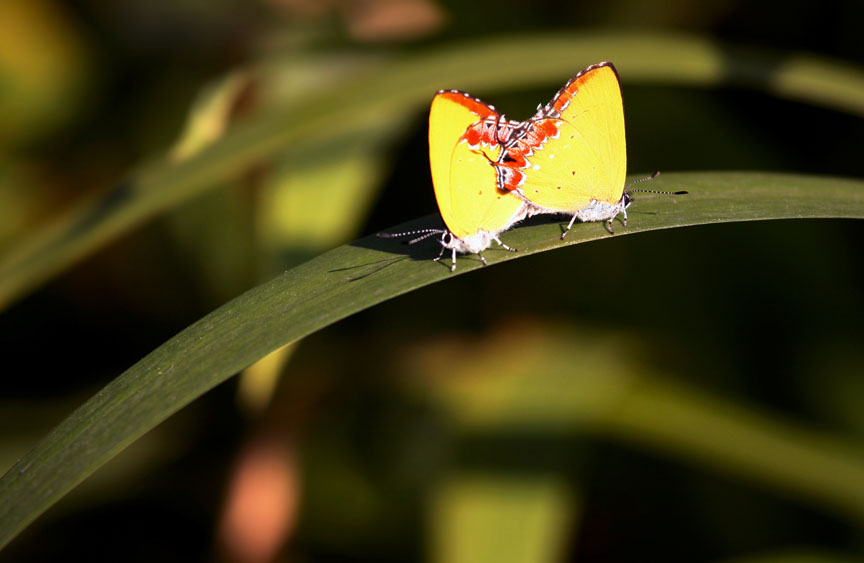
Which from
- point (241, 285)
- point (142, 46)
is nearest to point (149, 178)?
point (241, 285)

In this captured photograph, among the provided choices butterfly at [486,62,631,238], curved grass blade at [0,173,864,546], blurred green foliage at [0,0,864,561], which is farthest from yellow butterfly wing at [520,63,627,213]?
blurred green foliage at [0,0,864,561]

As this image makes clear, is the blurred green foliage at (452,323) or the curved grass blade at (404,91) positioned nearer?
the curved grass blade at (404,91)

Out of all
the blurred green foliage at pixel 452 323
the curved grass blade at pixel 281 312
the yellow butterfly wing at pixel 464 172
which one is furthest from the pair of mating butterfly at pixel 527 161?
the blurred green foliage at pixel 452 323

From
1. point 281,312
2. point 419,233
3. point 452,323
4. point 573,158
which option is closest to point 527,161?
point 573,158

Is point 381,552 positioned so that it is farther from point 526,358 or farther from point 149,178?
point 149,178

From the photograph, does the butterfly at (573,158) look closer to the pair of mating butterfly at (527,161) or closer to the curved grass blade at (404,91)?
the pair of mating butterfly at (527,161)

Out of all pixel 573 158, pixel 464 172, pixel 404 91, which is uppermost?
pixel 404 91

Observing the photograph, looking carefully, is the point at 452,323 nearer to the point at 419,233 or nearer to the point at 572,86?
the point at 419,233
